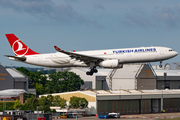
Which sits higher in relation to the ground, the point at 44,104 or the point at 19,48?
the point at 19,48

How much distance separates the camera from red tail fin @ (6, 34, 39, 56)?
7638 centimetres

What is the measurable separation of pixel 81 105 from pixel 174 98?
36569 mm

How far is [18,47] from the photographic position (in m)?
77.9

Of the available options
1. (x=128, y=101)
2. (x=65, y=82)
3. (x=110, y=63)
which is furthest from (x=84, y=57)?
(x=65, y=82)

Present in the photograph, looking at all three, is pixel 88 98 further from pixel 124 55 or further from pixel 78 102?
pixel 124 55

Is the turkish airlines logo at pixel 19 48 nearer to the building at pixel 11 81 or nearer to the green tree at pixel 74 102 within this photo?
the green tree at pixel 74 102

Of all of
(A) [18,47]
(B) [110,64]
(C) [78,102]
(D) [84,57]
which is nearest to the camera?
(B) [110,64]

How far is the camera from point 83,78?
17912 cm

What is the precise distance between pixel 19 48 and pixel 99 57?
66.5 ft

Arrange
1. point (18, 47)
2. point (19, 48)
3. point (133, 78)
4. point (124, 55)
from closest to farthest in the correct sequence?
point (124, 55) < point (19, 48) < point (18, 47) < point (133, 78)

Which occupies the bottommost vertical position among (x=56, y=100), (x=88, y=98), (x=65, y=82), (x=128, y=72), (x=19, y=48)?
(x=56, y=100)

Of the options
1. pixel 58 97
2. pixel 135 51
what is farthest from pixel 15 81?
pixel 135 51

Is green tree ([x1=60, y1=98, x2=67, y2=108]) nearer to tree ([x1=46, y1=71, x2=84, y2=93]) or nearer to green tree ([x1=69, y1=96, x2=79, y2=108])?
green tree ([x1=69, y1=96, x2=79, y2=108])

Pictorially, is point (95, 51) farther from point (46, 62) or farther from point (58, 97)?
point (58, 97)
